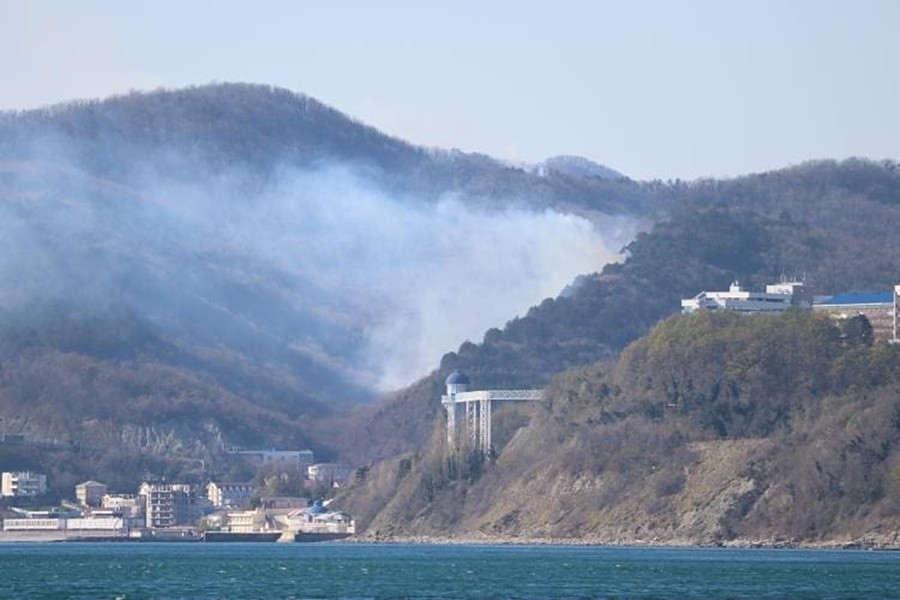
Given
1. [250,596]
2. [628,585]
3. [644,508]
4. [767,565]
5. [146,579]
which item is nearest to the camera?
[250,596]

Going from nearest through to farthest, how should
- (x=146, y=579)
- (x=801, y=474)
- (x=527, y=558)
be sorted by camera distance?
1. (x=146, y=579)
2. (x=527, y=558)
3. (x=801, y=474)

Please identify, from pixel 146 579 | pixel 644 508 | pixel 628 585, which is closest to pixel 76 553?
pixel 644 508

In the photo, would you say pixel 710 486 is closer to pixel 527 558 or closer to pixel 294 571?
pixel 527 558

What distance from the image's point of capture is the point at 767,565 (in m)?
153

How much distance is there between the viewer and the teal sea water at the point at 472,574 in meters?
125

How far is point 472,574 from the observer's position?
146000 mm

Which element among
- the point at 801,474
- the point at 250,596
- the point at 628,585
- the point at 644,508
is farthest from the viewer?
the point at 644,508

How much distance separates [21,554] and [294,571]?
147 ft

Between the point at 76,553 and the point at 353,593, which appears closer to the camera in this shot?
the point at 353,593

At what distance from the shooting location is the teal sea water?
12462cm

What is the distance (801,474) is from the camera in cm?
18712

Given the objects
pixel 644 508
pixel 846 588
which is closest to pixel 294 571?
pixel 846 588

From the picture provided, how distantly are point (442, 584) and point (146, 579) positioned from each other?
15.8 m

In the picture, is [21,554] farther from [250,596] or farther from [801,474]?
[250,596]
